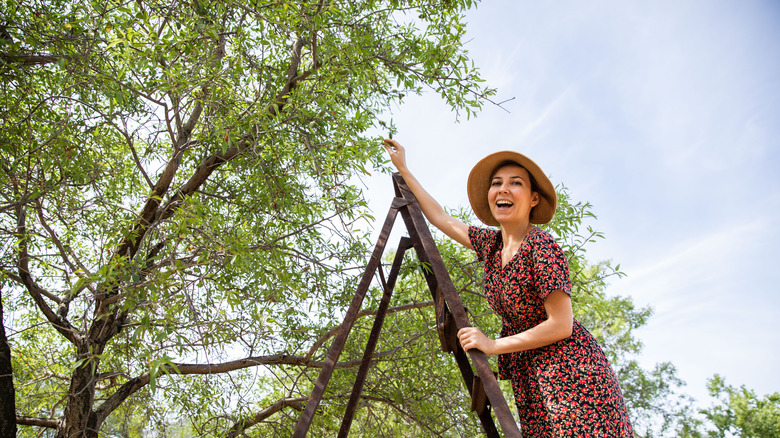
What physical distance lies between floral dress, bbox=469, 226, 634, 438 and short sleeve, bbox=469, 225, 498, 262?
0.14 m

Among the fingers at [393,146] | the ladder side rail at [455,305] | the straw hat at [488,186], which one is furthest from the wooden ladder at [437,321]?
the straw hat at [488,186]

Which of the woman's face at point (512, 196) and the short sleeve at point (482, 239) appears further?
the short sleeve at point (482, 239)

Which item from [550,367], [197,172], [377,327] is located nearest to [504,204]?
[550,367]

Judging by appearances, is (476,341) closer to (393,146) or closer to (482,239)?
(482,239)

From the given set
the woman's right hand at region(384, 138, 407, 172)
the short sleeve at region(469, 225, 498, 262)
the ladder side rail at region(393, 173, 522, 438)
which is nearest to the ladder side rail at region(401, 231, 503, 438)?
the ladder side rail at region(393, 173, 522, 438)

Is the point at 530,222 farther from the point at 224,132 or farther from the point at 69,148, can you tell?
the point at 69,148

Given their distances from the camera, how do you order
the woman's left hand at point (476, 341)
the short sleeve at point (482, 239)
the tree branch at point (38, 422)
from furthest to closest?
the tree branch at point (38, 422) → the short sleeve at point (482, 239) → the woman's left hand at point (476, 341)

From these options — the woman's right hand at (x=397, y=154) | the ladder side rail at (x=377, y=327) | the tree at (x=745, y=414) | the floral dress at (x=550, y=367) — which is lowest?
the floral dress at (x=550, y=367)

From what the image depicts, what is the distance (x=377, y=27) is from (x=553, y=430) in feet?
10.7

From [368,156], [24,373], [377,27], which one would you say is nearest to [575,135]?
[377,27]

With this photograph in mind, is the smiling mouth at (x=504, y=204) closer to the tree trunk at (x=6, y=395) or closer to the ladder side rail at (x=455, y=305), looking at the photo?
the ladder side rail at (x=455, y=305)

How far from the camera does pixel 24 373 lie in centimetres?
430

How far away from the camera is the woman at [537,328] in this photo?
1.64 meters

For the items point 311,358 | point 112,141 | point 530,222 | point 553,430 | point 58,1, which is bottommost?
point 553,430
